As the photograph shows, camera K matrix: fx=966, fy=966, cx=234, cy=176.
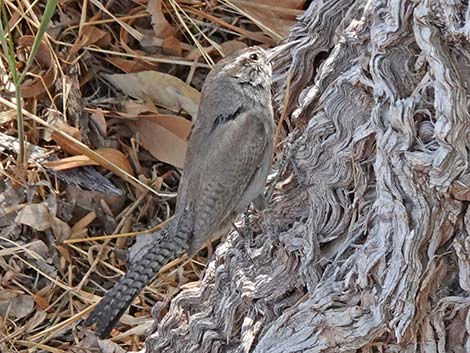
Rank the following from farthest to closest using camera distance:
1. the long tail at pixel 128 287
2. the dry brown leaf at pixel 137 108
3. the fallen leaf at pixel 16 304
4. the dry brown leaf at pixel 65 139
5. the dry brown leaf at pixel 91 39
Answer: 1. the dry brown leaf at pixel 91 39
2. the dry brown leaf at pixel 137 108
3. the dry brown leaf at pixel 65 139
4. the fallen leaf at pixel 16 304
5. the long tail at pixel 128 287

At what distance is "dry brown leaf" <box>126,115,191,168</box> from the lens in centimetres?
405

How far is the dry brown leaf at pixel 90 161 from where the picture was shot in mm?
3965

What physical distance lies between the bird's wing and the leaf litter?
0.50 meters

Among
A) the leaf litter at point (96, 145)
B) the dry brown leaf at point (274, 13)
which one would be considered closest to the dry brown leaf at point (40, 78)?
the leaf litter at point (96, 145)

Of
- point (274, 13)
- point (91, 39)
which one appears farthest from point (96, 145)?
point (274, 13)

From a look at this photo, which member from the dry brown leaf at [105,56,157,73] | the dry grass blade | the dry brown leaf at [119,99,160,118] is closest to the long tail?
the dry grass blade

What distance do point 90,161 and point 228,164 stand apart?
726mm

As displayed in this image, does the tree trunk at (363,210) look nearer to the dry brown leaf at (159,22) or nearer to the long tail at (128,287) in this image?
the long tail at (128,287)

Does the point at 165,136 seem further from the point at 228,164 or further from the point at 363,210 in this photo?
the point at 363,210

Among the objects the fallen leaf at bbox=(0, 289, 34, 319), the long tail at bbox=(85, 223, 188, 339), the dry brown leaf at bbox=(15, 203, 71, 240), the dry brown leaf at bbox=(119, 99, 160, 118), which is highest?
the dry brown leaf at bbox=(119, 99, 160, 118)

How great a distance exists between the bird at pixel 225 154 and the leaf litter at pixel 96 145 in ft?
1.42

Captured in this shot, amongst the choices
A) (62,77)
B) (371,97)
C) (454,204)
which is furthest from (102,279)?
(454,204)

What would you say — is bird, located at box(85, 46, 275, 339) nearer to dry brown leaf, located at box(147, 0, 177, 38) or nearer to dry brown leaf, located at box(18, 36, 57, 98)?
dry brown leaf, located at box(147, 0, 177, 38)

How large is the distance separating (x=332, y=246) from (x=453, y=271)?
449mm
